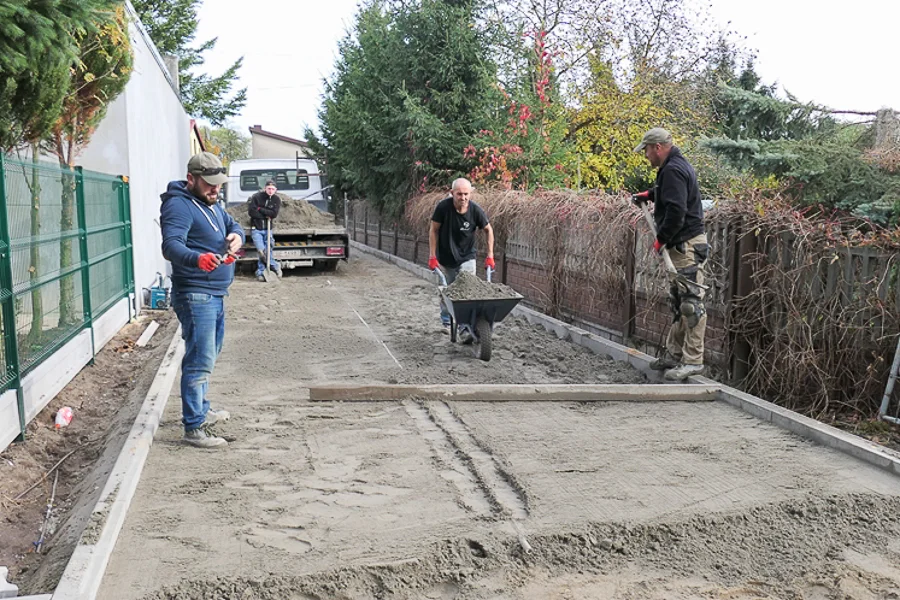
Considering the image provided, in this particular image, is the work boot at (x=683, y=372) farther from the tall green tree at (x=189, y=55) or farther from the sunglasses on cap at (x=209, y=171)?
the tall green tree at (x=189, y=55)

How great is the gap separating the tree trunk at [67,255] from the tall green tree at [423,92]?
10.7 metres

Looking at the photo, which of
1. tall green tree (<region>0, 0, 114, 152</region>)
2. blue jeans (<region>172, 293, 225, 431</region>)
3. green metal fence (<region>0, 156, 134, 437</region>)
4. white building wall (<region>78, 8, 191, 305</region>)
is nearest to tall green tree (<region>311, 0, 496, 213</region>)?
white building wall (<region>78, 8, 191, 305</region>)

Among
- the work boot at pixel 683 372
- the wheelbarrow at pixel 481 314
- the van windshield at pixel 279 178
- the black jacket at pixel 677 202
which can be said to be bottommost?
the work boot at pixel 683 372

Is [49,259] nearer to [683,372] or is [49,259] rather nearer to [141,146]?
[683,372]

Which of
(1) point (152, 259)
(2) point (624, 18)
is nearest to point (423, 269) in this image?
(1) point (152, 259)

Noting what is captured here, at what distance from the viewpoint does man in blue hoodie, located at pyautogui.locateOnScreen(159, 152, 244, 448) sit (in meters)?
5.16

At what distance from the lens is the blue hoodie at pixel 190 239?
501 centimetres

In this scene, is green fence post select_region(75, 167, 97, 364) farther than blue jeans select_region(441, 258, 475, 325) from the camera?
No

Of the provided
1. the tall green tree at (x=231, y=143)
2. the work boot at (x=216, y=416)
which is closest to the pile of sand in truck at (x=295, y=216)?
the work boot at (x=216, y=416)

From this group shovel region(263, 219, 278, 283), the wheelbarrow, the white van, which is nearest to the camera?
the wheelbarrow

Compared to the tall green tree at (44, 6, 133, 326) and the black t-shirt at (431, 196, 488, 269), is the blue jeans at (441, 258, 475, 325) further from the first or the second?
the tall green tree at (44, 6, 133, 326)

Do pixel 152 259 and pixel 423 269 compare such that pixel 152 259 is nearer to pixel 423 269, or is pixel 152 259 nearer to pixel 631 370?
pixel 423 269

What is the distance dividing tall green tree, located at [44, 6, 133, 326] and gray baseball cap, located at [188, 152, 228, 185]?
3.17 m

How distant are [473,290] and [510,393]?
1957 mm
